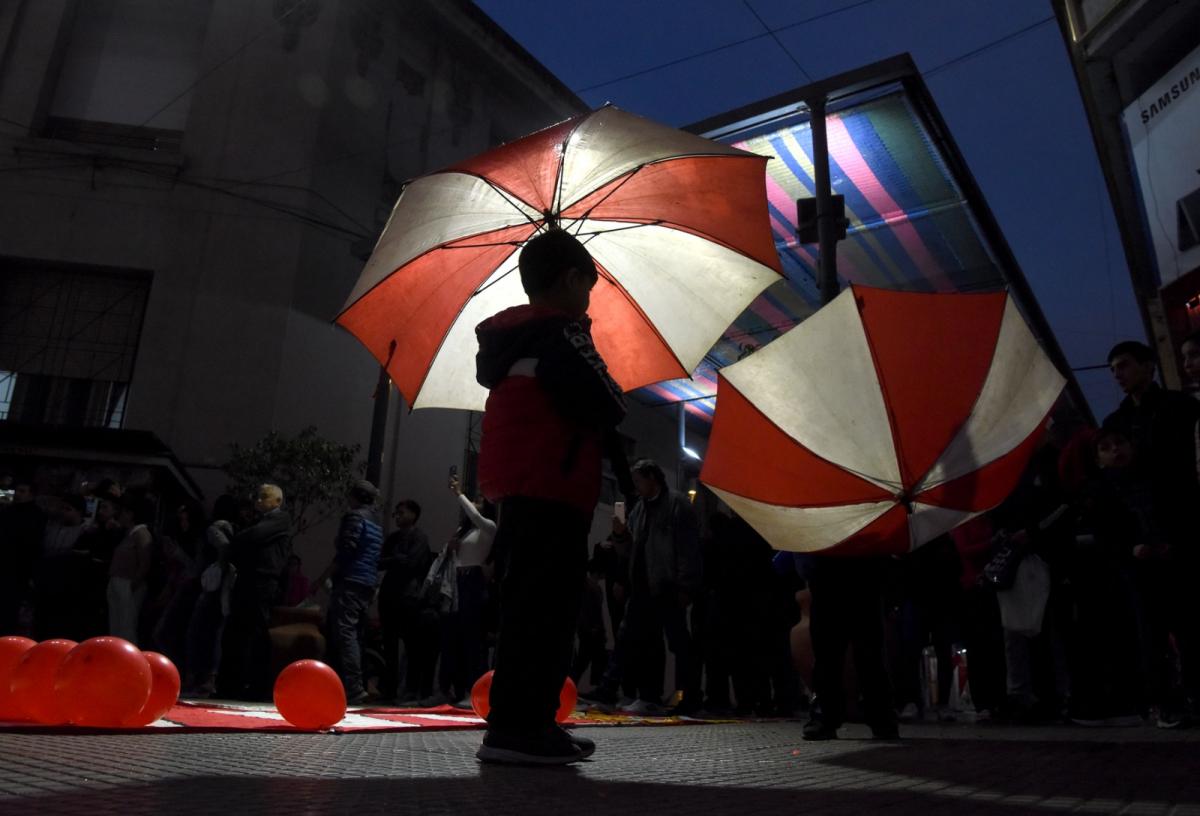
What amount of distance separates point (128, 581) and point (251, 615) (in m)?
1.44

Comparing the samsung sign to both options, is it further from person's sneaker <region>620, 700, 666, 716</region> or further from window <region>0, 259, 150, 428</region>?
window <region>0, 259, 150, 428</region>

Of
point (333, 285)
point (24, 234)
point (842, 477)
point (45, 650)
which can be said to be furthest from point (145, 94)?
point (842, 477)

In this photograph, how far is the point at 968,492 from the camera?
4.45 metres

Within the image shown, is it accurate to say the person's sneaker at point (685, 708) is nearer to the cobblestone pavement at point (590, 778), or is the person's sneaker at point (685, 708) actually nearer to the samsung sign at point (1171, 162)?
the cobblestone pavement at point (590, 778)

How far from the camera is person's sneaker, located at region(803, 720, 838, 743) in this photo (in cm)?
438

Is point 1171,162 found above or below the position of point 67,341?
above

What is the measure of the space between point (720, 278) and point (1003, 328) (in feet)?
5.28

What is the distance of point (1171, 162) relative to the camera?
10758 millimetres

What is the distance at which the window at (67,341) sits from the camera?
14.5 meters

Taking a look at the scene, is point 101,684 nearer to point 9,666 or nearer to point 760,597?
point 9,666

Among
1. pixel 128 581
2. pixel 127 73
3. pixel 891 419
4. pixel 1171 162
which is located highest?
pixel 127 73

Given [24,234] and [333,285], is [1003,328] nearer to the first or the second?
[333,285]

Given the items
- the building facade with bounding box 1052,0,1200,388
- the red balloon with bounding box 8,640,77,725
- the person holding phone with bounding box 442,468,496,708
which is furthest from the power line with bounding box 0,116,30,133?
the building facade with bounding box 1052,0,1200,388

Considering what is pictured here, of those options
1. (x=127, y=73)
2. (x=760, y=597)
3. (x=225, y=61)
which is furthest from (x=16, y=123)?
(x=760, y=597)
